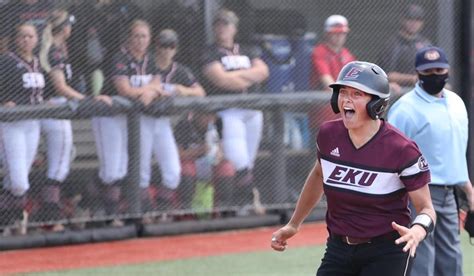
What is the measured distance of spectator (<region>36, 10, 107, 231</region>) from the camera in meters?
9.47

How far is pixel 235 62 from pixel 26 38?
7.40 ft

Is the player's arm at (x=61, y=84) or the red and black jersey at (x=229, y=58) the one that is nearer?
the player's arm at (x=61, y=84)

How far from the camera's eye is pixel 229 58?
34.3 ft

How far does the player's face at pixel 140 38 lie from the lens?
9898 mm

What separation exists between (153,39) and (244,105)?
4.06ft

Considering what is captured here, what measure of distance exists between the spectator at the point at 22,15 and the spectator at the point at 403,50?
13.0ft

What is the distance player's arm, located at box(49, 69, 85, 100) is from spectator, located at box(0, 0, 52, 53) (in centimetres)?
38

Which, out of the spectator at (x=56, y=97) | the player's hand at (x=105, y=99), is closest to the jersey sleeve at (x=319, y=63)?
the player's hand at (x=105, y=99)

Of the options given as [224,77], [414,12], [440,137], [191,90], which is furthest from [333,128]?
[414,12]

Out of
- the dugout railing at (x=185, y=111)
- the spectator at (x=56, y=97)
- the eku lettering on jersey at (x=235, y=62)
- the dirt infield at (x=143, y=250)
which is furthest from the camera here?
the eku lettering on jersey at (x=235, y=62)

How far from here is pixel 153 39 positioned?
32.9 feet

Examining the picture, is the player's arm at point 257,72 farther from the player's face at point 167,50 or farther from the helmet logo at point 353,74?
the helmet logo at point 353,74

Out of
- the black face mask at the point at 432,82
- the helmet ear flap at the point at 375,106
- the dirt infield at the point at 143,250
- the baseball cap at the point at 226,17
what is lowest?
the dirt infield at the point at 143,250

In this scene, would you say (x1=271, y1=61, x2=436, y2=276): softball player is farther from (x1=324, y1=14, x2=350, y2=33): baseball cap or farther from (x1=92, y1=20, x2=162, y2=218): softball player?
(x1=324, y1=14, x2=350, y2=33): baseball cap
